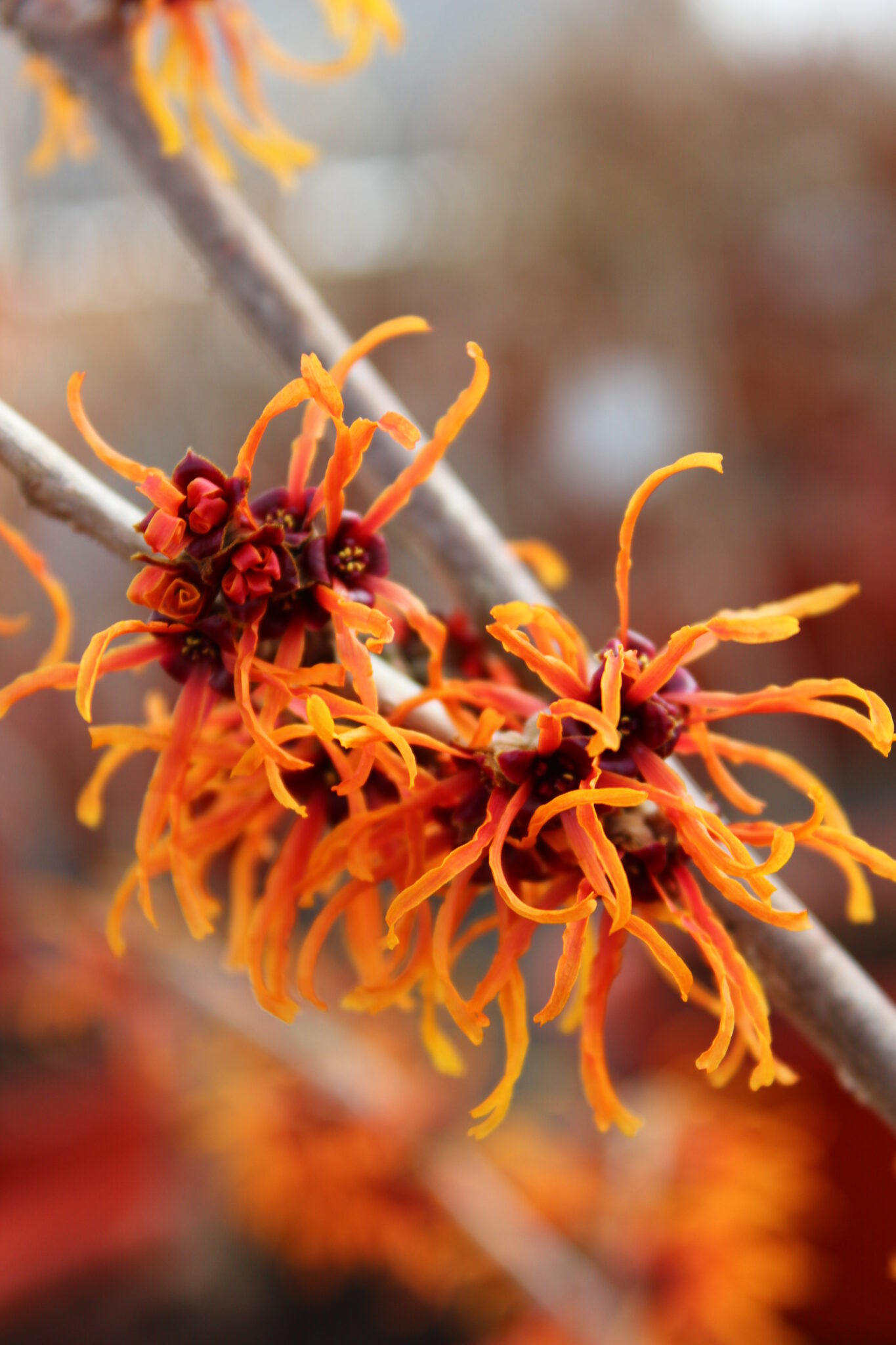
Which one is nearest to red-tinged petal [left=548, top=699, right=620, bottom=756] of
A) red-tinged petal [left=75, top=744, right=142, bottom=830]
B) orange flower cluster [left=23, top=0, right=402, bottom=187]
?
red-tinged petal [left=75, top=744, right=142, bottom=830]

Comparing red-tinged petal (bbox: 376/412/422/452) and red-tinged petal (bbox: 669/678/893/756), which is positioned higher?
red-tinged petal (bbox: 376/412/422/452)

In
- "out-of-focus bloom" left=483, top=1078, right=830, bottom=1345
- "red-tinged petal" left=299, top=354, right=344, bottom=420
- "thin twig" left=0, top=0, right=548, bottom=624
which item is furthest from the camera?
"out-of-focus bloom" left=483, top=1078, right=830, bottom=1345

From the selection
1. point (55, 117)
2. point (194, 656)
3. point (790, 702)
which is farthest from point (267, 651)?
point (55, 117)

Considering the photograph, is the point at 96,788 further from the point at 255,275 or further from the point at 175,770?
the point at 255,275

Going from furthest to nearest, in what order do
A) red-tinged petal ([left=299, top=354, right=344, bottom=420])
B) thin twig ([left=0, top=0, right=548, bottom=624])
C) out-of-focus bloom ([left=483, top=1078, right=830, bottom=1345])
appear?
1. out-of-focus bloom ([left=483, top=1078, right=830, bottom=1345])
2. thin twig ([left=0, top=0, right=548, bottom=624])
3. red-tinged petal ([left=299, top=354, right=344, bottom=420])

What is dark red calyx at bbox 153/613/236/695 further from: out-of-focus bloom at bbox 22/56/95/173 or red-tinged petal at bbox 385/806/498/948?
out-of-focus bloom at bbox 22/56/95/173

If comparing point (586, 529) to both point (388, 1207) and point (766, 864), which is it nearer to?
point (388, 1207)
